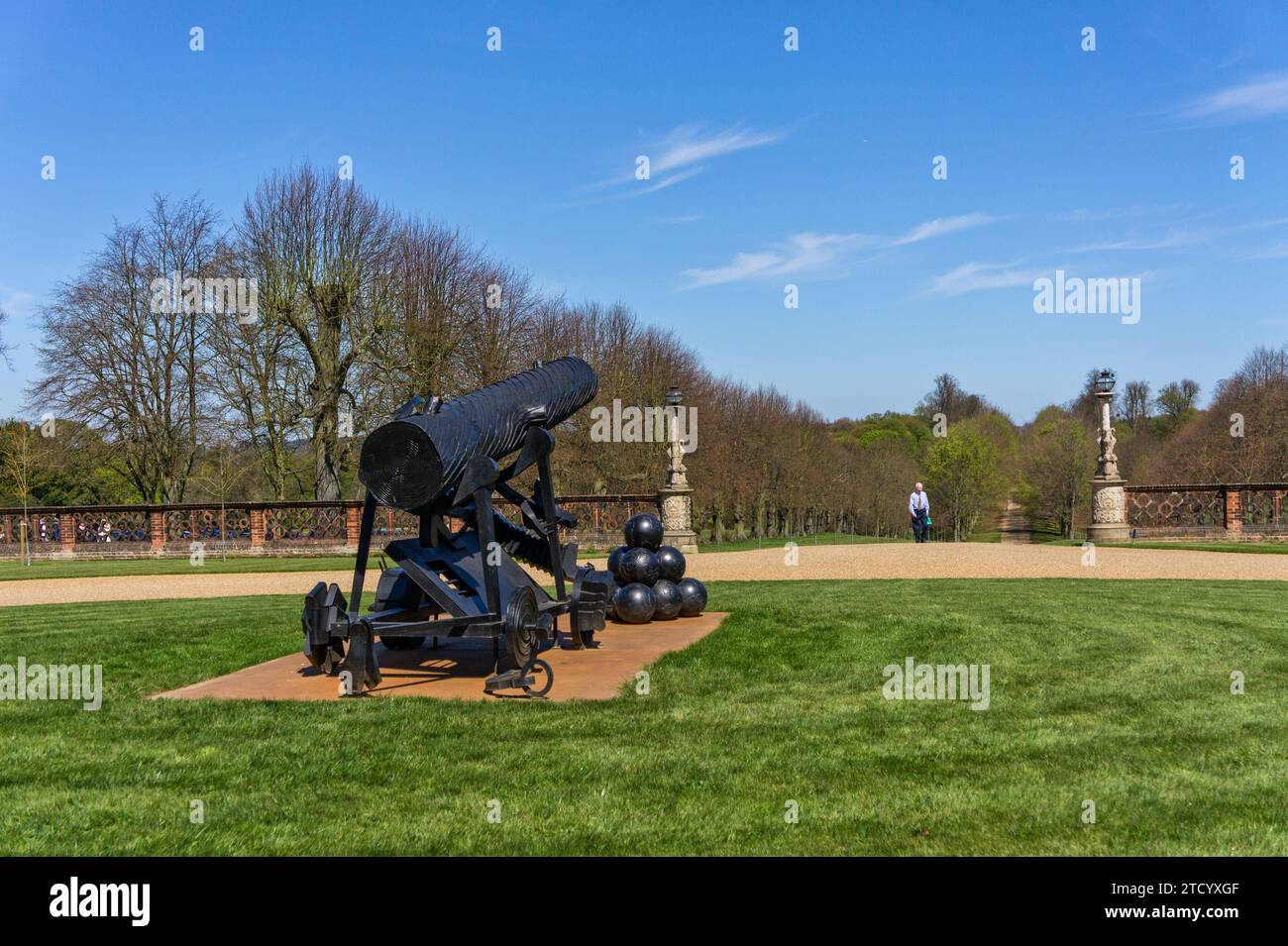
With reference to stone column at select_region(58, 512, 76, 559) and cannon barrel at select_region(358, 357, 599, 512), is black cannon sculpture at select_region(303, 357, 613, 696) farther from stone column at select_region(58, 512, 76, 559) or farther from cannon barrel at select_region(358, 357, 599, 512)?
stone column at select_region(58, 512, 76, 559)

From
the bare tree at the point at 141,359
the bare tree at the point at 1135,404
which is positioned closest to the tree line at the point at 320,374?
the bare tree at the point at 141,359

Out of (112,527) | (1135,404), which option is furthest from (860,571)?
(1135,404)

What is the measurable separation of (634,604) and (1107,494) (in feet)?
76.0

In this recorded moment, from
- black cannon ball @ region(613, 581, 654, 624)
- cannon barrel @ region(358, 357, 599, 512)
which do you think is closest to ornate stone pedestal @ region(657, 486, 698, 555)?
black cannon ball @ region(613, 581, 654, 624)

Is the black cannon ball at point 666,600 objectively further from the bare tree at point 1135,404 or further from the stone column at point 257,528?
the bare tree at point 1135,404

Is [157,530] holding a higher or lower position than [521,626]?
lower

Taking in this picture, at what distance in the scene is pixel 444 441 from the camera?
7910mm

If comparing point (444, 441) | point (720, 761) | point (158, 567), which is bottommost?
point (158, 567)

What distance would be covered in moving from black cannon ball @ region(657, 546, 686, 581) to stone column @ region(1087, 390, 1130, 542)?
71.6 feet

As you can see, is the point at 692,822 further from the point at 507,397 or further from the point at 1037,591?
the point at 1037,591

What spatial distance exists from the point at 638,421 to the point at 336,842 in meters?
38.3

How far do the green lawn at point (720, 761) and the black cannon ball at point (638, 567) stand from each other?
1.88 m

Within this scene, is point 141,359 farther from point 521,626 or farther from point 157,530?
point 521,626
